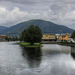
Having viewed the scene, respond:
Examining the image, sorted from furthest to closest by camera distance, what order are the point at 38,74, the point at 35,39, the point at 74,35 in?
the point at 74,35 < the point at 35,39 < the point at 38,74

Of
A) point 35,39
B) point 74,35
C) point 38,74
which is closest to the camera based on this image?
point 38,74

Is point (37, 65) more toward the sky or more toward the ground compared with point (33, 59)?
more toward the sky

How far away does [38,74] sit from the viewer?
2152 cm

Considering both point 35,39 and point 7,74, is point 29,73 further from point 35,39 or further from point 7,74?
point 35,39

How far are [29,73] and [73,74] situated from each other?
7.23m

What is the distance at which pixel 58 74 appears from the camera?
21656mm

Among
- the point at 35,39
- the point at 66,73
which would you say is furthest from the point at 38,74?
the point at 35,39

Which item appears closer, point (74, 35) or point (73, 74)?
point (73, 74)

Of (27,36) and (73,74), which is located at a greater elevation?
(27,36)

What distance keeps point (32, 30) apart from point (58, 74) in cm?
8016

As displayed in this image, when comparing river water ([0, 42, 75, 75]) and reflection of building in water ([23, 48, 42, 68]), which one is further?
reflection of building in water ([23, 48, 42, 68])

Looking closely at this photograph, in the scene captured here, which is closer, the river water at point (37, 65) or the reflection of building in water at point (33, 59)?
the river water at point (37, 65)

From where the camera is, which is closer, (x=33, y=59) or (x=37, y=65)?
(x=37, y=65)

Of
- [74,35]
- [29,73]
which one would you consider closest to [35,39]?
[29,73]
